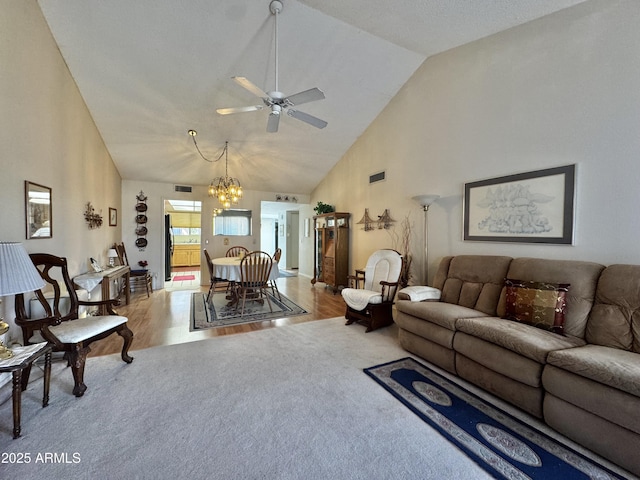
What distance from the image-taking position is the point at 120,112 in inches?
155

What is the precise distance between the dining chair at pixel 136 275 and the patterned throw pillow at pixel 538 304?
20.1 ft

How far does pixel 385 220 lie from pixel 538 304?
271 centimetres

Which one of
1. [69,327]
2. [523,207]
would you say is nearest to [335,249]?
[523,207]

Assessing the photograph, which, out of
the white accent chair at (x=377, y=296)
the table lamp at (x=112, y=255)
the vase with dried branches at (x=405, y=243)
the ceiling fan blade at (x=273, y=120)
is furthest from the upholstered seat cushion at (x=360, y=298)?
the table lamp at (x=112, y=255)

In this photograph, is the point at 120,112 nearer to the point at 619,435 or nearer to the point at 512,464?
the point at 512,464

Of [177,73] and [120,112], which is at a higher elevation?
[177,73]

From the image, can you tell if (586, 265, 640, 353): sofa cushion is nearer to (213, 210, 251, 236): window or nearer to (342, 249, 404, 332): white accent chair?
(342, 249, 404, 332): white accent chair

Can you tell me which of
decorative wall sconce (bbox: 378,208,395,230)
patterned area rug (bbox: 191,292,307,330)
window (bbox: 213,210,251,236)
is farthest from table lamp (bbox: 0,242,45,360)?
window (bbox: 213,210,251,236)

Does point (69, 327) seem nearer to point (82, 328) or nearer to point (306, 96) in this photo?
point (82, 328)

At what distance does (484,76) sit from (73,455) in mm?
5027

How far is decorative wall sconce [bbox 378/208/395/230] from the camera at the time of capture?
4637 millimetres

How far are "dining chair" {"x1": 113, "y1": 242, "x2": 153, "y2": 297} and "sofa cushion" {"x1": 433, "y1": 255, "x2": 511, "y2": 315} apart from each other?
5.57 metres

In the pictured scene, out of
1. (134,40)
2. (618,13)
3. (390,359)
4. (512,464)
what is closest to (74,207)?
(134,40)

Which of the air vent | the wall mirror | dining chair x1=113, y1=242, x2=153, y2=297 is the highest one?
the air vent
